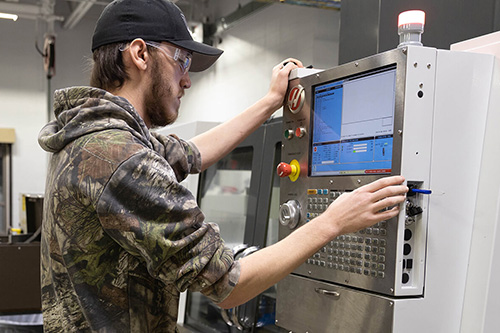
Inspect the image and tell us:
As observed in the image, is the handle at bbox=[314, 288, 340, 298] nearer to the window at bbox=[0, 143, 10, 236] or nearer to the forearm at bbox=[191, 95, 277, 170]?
the forearm at bbox=[191, 95, 277, 170]

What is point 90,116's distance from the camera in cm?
112

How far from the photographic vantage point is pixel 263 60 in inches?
205

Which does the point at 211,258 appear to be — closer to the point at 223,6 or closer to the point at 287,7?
the point at 287,7

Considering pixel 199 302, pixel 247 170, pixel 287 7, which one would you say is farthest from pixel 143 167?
pixel 287 7

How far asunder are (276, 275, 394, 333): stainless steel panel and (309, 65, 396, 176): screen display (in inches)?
11.1

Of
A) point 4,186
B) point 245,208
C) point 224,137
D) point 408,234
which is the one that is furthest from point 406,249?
point 4,186

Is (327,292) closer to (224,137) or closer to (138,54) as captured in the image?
(224,137)

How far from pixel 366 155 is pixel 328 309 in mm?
394

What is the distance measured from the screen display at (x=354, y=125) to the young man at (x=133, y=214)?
0.12m

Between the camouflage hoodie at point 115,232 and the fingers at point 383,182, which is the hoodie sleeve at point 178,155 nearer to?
the camouflage hoodie at point 115,232

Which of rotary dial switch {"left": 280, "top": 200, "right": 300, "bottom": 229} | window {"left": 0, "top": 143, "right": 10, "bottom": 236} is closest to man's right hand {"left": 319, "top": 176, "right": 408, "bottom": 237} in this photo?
rotary dial switch {"left": 280, "top": 200, "right": 300, "bottom": 229}

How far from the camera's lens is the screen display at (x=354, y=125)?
119 centimetres

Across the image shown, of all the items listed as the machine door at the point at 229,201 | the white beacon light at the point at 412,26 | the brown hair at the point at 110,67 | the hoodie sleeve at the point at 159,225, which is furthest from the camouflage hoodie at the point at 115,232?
the machine door at the point at 229,201

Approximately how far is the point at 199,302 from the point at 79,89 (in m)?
1.85
